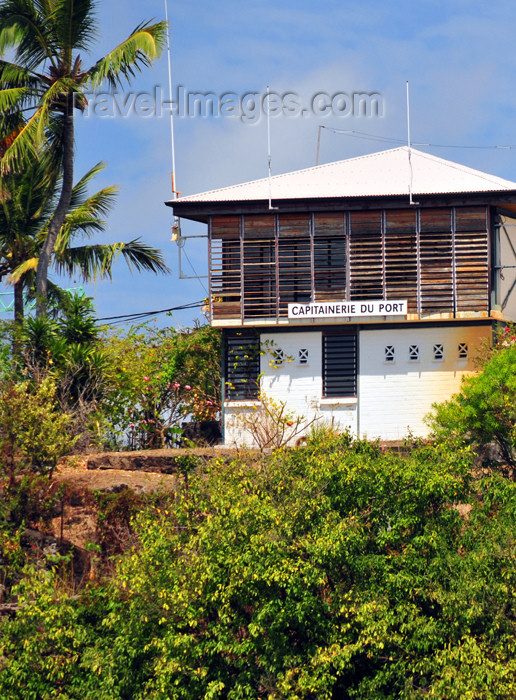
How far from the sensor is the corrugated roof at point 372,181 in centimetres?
3039

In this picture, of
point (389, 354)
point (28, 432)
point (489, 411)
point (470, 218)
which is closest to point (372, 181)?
point (470, 218)

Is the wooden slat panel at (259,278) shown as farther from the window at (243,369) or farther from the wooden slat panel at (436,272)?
the wooden slat panel at (436,272)

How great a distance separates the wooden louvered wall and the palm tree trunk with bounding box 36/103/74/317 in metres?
4.52

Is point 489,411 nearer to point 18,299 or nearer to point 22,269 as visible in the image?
point 22,269

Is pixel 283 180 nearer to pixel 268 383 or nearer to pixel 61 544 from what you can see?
pixel 268 383

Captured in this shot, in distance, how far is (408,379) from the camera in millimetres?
29984

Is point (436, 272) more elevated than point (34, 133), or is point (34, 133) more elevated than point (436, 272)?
point (34, 133)

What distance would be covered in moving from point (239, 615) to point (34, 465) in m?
8.45

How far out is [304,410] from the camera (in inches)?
1178

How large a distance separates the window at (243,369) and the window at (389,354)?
3.41 meters

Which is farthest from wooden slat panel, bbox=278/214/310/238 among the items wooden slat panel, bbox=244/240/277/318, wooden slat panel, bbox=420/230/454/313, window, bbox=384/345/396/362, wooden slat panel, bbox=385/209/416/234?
window, bbox=384/345/396/362

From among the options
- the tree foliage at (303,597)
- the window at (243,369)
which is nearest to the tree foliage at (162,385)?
the window at (243,369)

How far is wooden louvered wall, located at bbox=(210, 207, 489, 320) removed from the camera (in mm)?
29984

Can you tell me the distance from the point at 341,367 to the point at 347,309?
1575 millimetres
